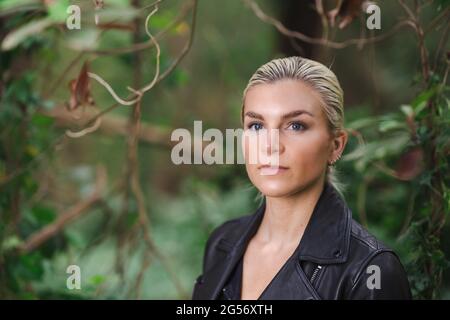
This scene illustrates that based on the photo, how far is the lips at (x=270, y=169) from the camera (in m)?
1.27

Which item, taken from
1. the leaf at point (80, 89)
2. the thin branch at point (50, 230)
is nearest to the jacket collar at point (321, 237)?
the leaf at point (80, 89)

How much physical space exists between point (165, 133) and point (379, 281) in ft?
8.32

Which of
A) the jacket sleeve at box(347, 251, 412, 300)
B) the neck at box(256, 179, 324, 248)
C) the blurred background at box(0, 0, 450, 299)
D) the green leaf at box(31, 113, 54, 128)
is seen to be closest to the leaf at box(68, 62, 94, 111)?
the blurred background at box(0, 0, 450, 299)

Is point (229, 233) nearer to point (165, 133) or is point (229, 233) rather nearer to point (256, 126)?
point (256, 126)

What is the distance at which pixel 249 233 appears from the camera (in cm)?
146

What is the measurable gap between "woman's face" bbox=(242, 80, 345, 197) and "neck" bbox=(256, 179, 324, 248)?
0.11 feet

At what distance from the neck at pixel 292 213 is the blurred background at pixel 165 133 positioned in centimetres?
32

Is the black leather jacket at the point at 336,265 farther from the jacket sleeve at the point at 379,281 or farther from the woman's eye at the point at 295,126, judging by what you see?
the woman's eye at the point at 295,126

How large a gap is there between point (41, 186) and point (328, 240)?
6.35ft

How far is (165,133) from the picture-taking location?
364cm

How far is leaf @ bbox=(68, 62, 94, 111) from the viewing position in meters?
1.62

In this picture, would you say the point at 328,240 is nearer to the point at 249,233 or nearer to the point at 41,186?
the point at 249,233
